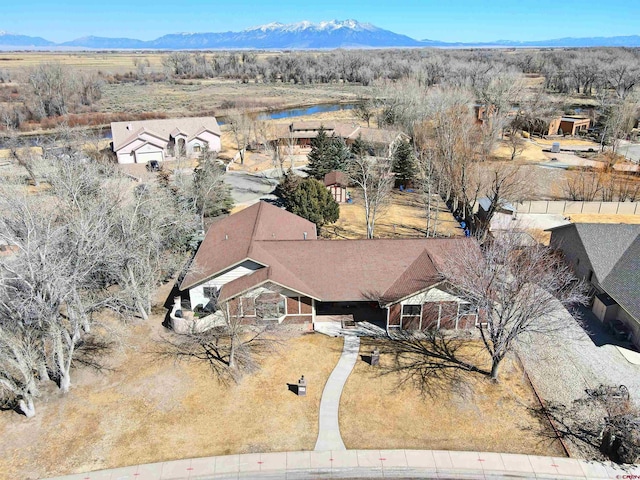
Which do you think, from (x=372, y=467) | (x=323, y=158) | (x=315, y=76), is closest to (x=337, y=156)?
(x=323, y=158)

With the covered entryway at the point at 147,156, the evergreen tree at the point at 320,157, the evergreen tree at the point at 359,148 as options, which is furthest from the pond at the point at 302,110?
the evergreen tree at the point at 320,157

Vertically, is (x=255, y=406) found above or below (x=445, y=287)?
below

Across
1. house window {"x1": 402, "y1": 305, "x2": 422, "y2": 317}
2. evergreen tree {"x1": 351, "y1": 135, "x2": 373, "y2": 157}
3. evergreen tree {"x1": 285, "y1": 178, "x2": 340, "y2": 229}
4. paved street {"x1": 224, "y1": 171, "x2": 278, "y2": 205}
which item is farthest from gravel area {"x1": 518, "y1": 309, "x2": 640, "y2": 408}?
evergreen tree {"x1": 351, "y1": 135, "x2": 373, "y2": 157}

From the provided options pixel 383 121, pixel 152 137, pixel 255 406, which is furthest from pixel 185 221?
pixel 383 121

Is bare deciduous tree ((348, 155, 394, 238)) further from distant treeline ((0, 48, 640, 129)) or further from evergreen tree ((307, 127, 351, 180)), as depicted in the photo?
distant treeline ((0, 48, 640, 129))

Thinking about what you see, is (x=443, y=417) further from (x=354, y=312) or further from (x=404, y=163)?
(x=404, y=163)

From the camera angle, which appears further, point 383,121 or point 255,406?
point 383,121

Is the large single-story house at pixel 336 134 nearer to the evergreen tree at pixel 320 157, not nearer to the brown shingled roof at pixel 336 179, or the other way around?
the evergreen tree at pixel 320 157

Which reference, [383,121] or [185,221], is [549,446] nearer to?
[185,221]

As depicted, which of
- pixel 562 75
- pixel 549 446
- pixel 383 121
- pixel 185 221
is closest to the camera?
pixel 549 446
